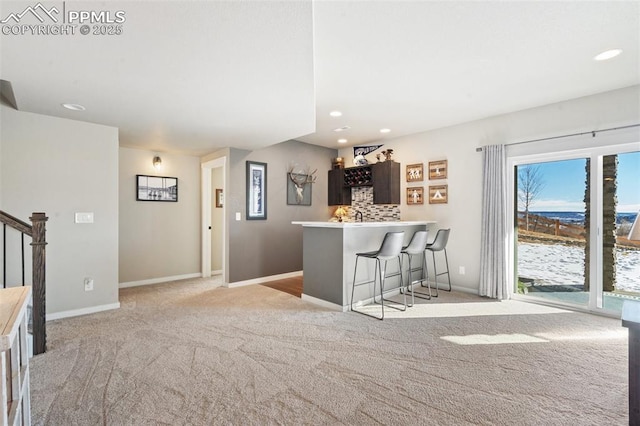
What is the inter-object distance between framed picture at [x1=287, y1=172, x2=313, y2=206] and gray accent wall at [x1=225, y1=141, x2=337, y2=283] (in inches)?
3.5

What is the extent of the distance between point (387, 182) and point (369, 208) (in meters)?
0.79

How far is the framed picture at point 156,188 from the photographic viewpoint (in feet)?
16.6

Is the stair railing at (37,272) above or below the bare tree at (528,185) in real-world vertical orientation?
below

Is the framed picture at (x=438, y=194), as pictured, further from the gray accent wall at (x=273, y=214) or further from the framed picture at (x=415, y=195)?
the gray accent wall at (x=273, y=214)

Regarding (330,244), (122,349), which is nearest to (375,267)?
(330,244)

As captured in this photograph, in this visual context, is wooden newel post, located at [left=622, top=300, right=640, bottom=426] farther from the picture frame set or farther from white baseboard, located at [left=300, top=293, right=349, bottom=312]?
the picture frame set

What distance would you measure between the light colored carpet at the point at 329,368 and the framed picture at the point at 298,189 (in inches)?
103

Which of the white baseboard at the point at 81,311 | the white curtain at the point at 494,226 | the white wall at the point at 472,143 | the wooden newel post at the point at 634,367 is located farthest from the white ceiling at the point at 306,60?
the white baseboard at the point at 81,311

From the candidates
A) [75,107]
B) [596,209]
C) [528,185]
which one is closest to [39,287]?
[75,107]

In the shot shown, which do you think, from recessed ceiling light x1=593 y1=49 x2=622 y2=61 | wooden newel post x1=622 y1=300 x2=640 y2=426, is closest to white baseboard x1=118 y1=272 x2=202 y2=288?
wooden newel post x1=622 y1=300 x2=640 y2=426

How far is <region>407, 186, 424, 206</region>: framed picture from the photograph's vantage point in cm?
525

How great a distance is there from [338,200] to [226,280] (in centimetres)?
271

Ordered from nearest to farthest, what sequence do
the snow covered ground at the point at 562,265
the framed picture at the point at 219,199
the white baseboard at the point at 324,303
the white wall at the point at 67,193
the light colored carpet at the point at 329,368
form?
1. the light colored carpet at the point at 329,368
2. the white wall at the point at 67,193
3. the snow covered ground at the point at 562,265
4. the white baseboard at the point at 324,303
5. the framed picture at the point at 219,199

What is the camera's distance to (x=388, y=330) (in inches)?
Result: 123
